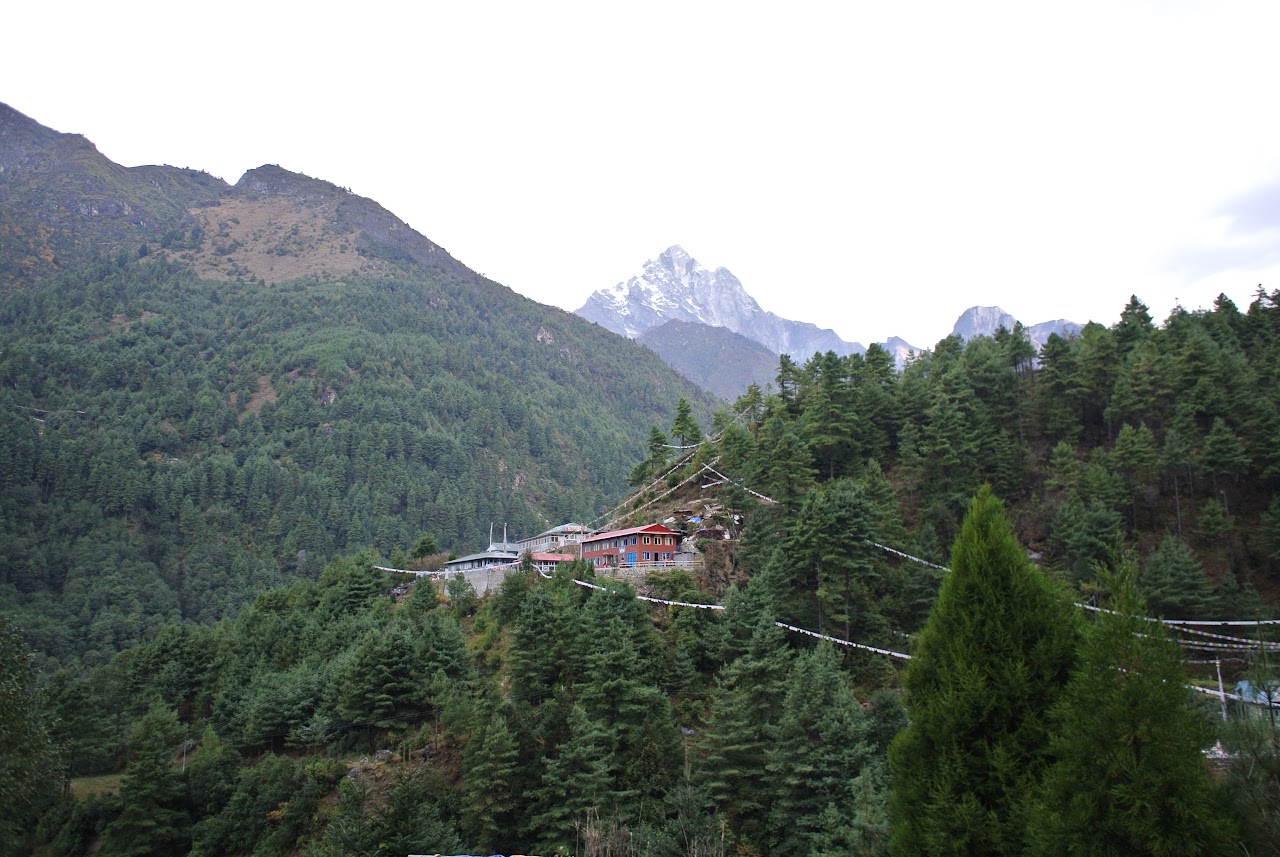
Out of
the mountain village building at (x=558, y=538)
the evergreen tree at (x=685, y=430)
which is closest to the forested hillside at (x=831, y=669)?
the evergreen tree at (x=685, y=430)

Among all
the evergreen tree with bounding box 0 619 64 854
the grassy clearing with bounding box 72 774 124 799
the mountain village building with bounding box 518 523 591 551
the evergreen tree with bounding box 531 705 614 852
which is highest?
the mountain village building with bounding box 518 523 591 551

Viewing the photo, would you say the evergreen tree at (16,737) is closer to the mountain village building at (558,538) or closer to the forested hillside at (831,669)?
the forested hillside at (831,669)

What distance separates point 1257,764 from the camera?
8.43m

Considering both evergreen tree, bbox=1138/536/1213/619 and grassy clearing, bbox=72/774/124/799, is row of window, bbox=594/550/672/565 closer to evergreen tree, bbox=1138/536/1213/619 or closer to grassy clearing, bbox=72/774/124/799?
evergreen tree, bbox=1138/536/1213/619

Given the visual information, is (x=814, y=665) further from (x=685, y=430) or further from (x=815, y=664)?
(x=685, y=430)

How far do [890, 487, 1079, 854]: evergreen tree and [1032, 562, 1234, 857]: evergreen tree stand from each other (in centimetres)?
96

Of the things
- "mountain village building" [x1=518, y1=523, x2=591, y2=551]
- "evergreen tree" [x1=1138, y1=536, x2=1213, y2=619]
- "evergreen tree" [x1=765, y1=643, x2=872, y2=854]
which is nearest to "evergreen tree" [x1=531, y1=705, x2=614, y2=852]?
"evergreen tree" [x1=765, y1=643, x2=872, y2=854]

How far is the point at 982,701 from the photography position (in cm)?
1038

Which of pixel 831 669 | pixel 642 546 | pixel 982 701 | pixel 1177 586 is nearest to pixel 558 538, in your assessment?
pixel 642 546

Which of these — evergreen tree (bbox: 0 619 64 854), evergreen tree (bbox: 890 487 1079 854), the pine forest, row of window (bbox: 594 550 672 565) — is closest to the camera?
the pine forest

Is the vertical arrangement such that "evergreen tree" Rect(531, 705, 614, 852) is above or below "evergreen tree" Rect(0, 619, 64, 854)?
below

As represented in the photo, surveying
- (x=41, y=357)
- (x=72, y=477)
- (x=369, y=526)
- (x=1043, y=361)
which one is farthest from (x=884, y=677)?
(x=41, y=357)

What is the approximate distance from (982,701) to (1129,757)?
212 cm

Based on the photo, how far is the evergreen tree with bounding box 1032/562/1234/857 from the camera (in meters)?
8.13
